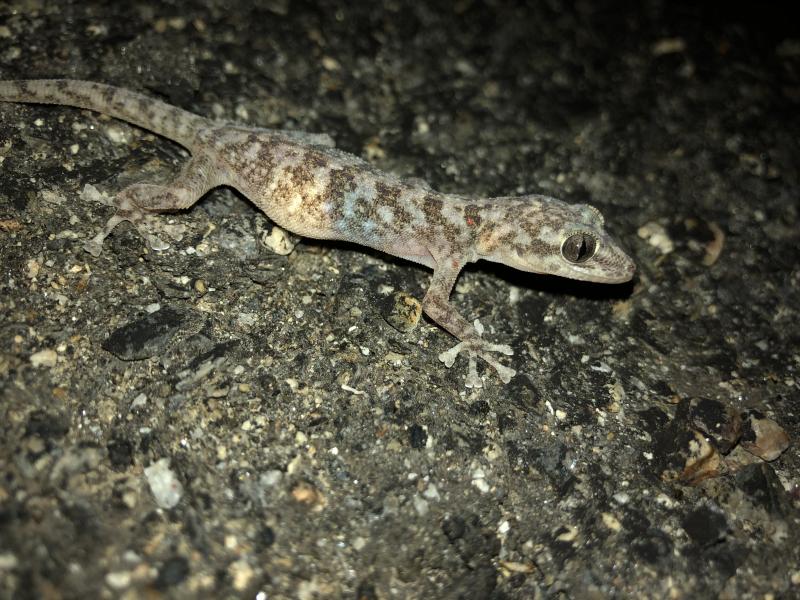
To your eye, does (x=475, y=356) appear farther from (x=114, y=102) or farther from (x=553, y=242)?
(x=114, y=102)

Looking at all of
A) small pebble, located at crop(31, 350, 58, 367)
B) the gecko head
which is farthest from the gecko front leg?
small pebble, located at crop(31, 350, 58, 367)

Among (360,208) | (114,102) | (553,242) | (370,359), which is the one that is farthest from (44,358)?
(553,242)

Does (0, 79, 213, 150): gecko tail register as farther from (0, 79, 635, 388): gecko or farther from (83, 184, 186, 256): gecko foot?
(83, 184, 186, 256): gecko foot

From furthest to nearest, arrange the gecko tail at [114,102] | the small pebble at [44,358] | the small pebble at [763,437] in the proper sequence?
1. the gecko tail at [114,102]
2. the small pebble at [763,437]
3. the small pebble at [44,358]

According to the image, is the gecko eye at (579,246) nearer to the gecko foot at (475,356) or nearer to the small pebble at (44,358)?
the gecko foot at (475,356)

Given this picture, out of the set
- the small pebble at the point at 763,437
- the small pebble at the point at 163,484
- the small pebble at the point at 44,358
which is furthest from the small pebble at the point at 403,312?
the small pebble at the point at 763,437

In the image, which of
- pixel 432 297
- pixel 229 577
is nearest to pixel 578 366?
pixel 432 297
